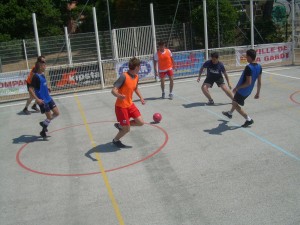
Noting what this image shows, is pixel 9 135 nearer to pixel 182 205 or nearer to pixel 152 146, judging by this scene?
pixel 152 146

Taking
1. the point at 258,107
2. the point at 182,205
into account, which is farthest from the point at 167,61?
the point at 182,205

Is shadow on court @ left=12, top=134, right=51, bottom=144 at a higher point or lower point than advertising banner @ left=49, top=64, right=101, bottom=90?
lower

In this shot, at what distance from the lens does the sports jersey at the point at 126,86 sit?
7.20 meters

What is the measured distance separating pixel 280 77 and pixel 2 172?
11.4m

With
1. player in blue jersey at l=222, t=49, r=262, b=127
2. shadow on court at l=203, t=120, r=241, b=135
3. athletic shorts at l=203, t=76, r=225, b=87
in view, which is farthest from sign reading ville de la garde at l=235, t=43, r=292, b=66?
player in blue jersey at l=222, t=49, r=262, b=127

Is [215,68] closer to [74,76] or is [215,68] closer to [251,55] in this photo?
[251,55]

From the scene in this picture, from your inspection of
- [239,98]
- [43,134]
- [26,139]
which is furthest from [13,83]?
[239,98]

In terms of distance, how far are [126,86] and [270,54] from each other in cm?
1217

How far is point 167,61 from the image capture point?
12414mm

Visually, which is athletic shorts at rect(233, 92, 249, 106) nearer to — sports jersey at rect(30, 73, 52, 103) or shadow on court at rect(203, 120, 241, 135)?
shadow on court at rect(203, 120, 241, 135)

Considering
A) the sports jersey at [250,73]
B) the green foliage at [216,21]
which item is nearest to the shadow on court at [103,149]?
the sports jersey at [250,73]

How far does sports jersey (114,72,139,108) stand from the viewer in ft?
23.6

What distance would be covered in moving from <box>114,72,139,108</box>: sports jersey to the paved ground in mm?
1042

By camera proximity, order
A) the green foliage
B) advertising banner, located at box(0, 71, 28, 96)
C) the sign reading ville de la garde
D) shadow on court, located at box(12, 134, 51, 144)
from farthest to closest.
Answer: the green foliage
the sign reading ville de la garde
advertising banner, located at box(0, 71, 28, 96)
shadow on court, located at box(12, 134, 51, 144)
